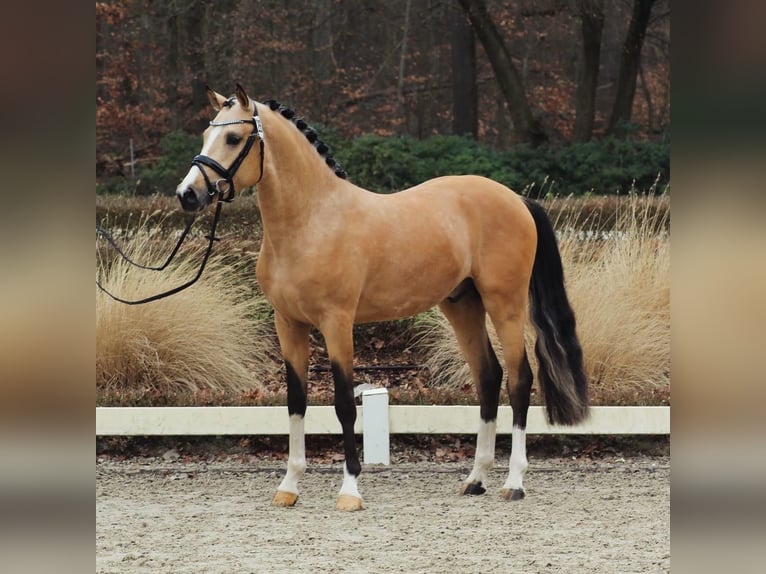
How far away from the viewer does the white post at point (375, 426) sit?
613cm

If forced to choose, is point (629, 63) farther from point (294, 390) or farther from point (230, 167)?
point (230, 167)

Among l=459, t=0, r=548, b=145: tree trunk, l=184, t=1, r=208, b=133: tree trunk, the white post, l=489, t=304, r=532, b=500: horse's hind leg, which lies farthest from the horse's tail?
l=184, t=1, r=208, b=133: tree trunk

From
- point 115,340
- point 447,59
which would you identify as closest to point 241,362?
point 115,340

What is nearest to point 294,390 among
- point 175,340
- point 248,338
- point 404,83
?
point 175,340

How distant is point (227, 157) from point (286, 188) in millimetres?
439

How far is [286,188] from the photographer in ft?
16.4

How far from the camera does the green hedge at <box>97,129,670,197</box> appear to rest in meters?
11.7

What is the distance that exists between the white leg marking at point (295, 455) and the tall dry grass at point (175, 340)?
6.37 feet

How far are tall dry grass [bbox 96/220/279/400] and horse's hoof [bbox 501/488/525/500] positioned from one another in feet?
7.99

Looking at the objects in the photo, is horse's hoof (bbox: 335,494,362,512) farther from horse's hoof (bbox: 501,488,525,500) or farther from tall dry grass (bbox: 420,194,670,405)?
tall dry grass (bbox: 420,194,670,405)

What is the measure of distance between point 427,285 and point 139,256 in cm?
344
